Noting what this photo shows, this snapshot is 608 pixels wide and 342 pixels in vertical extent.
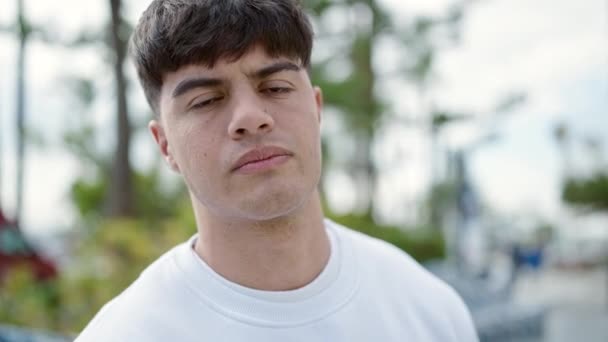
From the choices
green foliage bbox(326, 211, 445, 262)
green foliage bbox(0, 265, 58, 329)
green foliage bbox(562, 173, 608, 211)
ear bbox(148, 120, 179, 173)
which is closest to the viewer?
ear bbox(148, 120, 179, 173)

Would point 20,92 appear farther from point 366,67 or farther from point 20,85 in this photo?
point 366,67

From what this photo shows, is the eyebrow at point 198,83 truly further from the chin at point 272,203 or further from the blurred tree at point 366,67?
the blurred tree at point 366,67

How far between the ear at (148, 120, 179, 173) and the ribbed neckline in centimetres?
22

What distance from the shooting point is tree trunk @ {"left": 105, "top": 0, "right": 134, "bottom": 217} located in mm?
9523

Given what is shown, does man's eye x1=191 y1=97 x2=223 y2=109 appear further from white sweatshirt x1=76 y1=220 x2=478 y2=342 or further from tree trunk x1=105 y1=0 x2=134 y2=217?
tree trunk x1=105 y1=0 x2=134 y2=217

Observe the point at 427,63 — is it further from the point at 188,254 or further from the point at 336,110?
the point at 188,254

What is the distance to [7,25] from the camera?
9.79 metres

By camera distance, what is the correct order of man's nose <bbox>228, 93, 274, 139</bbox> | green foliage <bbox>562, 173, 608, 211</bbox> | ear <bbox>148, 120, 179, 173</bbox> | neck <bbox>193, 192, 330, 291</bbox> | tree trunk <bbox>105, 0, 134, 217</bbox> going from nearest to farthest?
man's nose <bbox>228, 93, 274, 139</bbox> < neck <bbox>193, 192, 330, 291</bbox> < ear <bbox>148, 120, 179, 173</bbox> < tree trunk <bbox>105, 0, 134, 217</bbox> < green foliage <bbox>562, 173, 608, 211</bbox>

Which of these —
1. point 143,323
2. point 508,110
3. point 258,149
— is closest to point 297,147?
point 258,149

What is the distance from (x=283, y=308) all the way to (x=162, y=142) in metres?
0.55

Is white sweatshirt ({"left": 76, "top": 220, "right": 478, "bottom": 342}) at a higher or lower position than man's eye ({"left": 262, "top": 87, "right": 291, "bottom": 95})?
lower

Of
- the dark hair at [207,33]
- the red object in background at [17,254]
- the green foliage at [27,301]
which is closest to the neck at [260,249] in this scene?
the dark hair at [207,33]

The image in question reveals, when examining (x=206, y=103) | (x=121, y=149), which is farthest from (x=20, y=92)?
(x=206, y=103)

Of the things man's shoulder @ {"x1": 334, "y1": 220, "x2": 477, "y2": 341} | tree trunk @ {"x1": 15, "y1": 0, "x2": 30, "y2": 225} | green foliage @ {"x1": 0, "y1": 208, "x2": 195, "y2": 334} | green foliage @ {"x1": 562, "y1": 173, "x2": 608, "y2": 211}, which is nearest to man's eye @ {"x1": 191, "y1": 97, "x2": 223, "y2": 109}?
man's shoulder @ {"x1": 334, "y1": 220, "x2": 477, "y2": 341}
